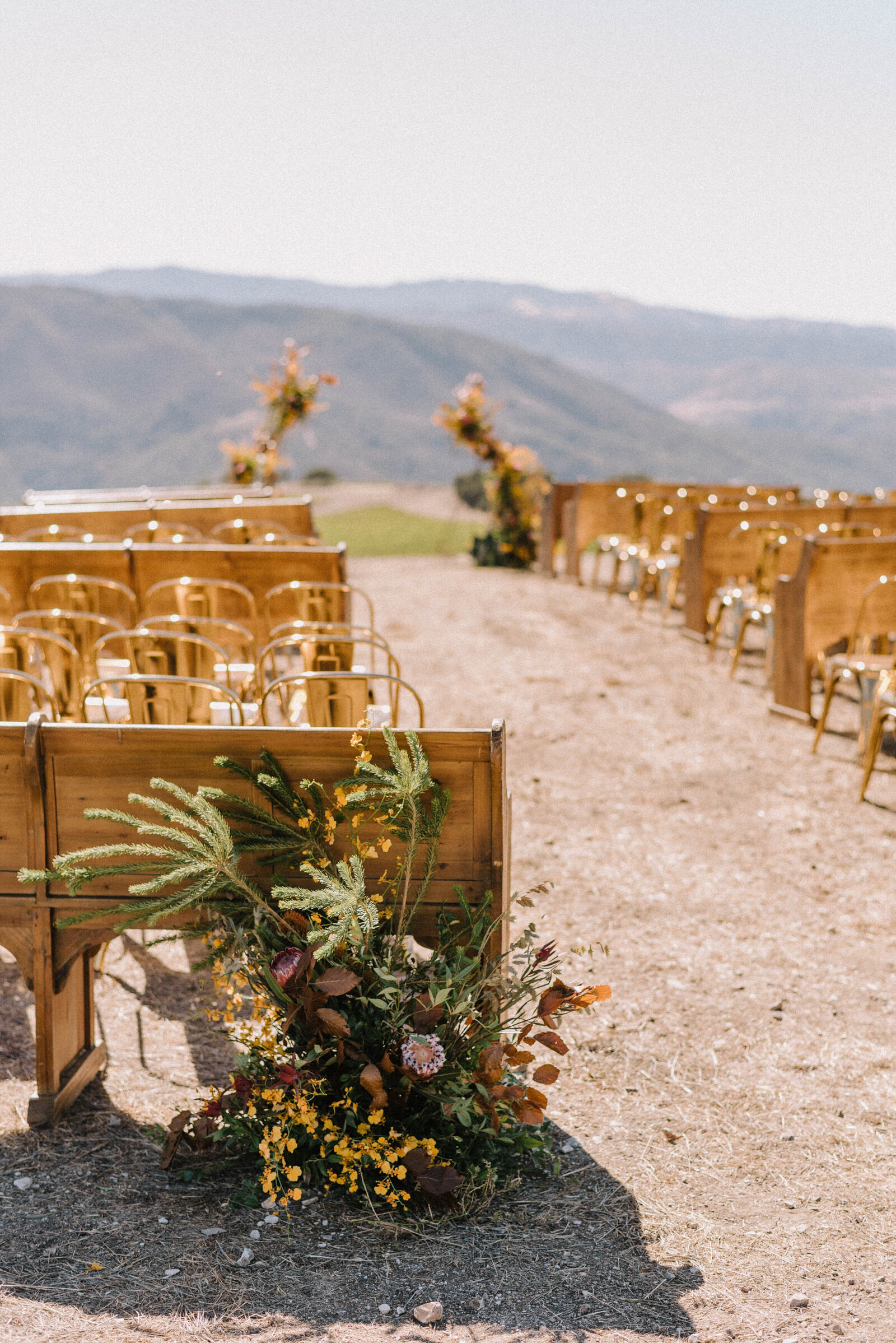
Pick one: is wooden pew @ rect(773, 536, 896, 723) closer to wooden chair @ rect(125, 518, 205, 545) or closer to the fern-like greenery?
wooden chair @ rect(125, 518, 205, 545)

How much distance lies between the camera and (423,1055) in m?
2.51

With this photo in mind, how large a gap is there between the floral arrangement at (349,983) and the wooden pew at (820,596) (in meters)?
4.93

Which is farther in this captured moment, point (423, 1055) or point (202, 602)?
point (202, 602)

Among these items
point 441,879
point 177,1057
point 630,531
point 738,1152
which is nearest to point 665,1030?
point 738,1152

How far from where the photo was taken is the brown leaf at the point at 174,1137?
2.76 metres

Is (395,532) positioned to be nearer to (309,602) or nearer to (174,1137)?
(309,602)

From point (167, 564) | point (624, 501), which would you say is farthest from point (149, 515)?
point (624, 501)

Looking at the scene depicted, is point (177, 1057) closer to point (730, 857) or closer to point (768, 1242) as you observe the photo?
point (768, 1242)

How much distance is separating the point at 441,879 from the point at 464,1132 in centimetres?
61

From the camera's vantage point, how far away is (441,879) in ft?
9.28

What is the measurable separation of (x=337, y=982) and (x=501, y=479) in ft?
41.4

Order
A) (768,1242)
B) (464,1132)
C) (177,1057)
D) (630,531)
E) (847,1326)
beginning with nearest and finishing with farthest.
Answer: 1. (847,1326)
2. (768,1242)
3. (464,1132)
4. (177,1057)
5. (630,531)

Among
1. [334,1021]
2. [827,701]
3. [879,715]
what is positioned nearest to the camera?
[334,1021]

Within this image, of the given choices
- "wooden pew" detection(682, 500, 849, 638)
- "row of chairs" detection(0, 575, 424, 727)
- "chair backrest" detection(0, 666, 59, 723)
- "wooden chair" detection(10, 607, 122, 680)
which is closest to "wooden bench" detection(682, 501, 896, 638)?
"wooden pew" detection(682, 500, 849, 638)
